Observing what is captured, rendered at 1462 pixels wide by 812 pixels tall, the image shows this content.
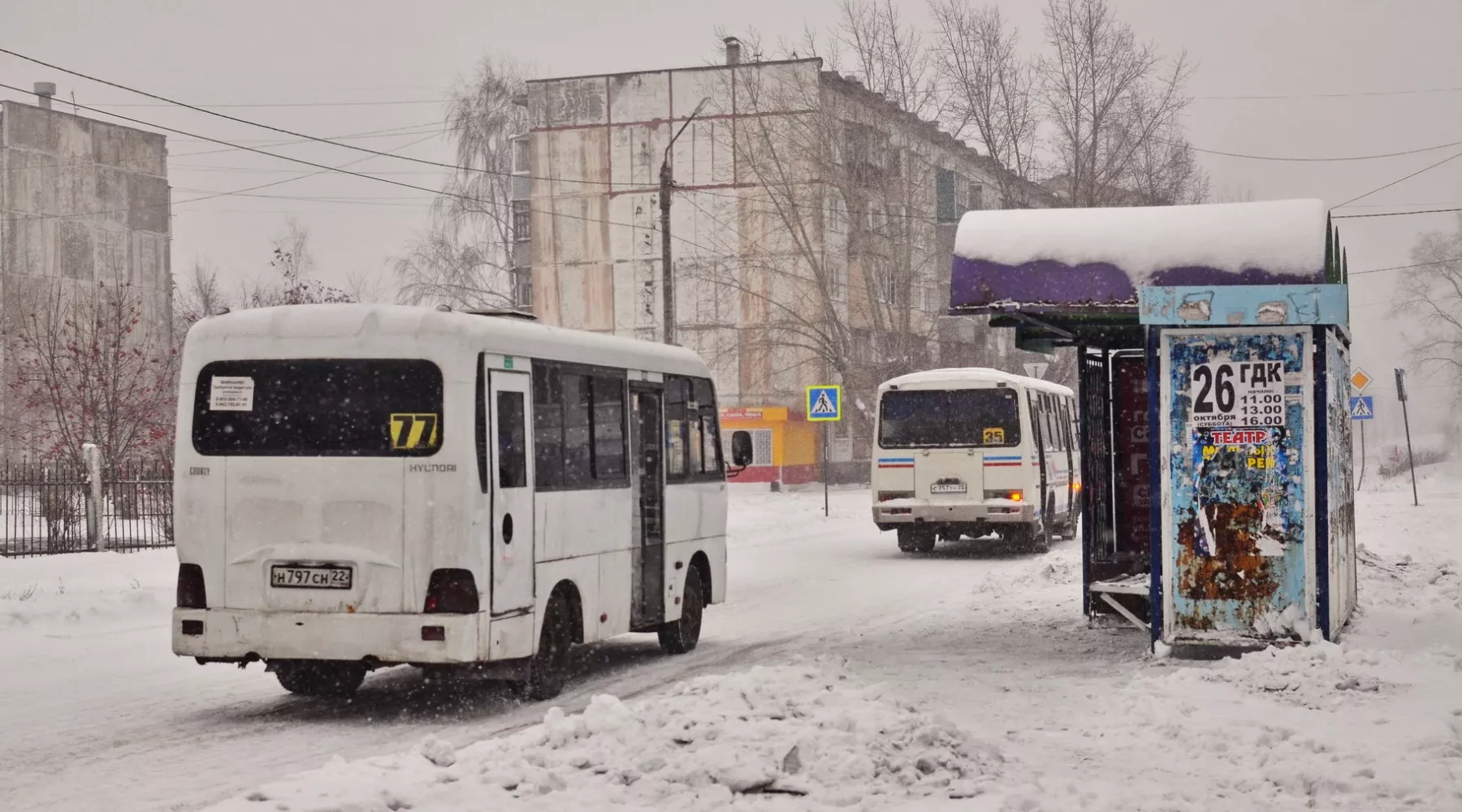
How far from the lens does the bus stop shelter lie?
41.1 ft

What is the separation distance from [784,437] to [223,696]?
5545 cm

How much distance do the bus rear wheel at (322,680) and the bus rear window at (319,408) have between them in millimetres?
1708

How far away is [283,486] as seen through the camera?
10.8 metres

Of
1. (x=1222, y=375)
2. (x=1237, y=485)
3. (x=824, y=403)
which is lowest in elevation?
(x=1237, y=485)

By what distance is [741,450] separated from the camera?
15.2 m

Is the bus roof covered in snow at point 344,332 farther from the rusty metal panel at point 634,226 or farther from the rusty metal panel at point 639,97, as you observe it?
the rusty metal panel at point 639,97

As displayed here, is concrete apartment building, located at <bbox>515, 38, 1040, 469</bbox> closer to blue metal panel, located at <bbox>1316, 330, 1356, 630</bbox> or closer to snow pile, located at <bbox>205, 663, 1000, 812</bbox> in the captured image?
blue metal panel, located at <bbox>1316, 330, 1356, 630</bbox>

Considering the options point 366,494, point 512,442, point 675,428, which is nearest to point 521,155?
point 675,428

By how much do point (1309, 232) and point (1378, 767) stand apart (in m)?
5.26

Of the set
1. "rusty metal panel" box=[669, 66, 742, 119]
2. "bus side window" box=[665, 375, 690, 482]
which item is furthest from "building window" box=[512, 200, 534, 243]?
"bus side window" box=[665, 375, 690, 482]

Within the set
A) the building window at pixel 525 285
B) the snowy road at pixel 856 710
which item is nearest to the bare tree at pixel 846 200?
the building window at pixel 525 285

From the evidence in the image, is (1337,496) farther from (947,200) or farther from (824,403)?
(947,200)

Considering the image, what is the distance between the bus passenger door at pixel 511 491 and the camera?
35.4ft

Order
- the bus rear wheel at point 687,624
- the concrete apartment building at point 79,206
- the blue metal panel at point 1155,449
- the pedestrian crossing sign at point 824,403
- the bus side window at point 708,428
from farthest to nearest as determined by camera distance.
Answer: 1. the concrete apartment building at point 79,206
2. the pedestrian crossing sign at point 824,403
3. the bus side window at point 708,428
4. the bus rear wheel at point 687,624
5. the blue metal panel at point 1155,449
